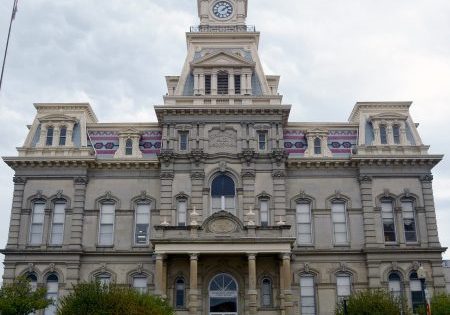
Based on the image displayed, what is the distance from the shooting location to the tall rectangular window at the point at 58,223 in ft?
136

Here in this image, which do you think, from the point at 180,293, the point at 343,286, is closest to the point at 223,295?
the point at 180,293

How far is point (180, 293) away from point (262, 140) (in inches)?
465

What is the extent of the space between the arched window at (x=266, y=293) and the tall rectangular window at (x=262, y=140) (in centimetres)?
902

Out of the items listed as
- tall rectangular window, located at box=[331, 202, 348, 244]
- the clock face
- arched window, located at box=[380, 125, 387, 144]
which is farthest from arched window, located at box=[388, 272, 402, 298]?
the clock face

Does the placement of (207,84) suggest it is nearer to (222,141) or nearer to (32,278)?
(222,141)

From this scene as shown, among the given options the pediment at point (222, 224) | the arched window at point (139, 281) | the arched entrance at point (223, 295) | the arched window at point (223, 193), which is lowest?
the arched entrance at point (223, 295)

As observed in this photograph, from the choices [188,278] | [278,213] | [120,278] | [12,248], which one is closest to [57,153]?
[12,248]

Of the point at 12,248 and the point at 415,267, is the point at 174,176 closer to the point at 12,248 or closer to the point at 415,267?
the point at 12,248

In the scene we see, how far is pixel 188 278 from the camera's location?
39.5 metres

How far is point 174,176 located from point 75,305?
14757 millimetres

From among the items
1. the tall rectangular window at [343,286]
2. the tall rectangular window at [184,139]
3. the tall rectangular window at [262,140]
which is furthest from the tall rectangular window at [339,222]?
the tall rectangular window at [184,139]

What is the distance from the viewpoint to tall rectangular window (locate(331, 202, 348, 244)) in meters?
41.8

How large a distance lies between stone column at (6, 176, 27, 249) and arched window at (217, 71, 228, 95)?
15132 millimetres

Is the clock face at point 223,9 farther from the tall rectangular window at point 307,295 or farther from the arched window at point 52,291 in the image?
the arched window at point 52,291
